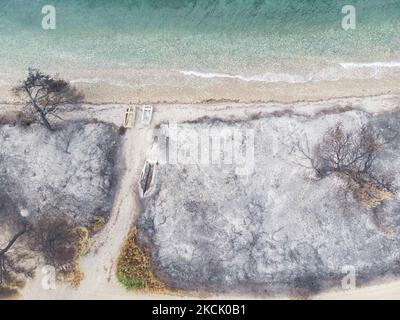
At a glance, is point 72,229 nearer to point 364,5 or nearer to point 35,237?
point 35,237

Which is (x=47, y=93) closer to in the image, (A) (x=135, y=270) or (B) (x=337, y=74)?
(A) (x=135, y=270)

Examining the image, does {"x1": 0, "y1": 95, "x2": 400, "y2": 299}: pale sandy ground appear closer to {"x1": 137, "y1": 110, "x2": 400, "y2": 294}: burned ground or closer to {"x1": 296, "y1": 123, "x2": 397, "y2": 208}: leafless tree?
{"x1": 137, "y1": 110, "x2": 400, "y2": 294}: burned ground

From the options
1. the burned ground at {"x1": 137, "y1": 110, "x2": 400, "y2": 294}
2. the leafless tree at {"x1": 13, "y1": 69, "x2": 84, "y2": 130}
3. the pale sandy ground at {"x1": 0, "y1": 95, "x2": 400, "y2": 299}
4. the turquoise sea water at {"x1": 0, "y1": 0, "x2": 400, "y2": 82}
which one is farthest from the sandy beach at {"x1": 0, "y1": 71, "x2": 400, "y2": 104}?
the burned ground at {"x1": 137, "y1": 110, "x2": 400, "y2": 294}

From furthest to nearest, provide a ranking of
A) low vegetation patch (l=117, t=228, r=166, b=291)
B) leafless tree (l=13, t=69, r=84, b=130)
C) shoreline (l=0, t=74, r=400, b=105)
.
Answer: shoreline (l=0, t=74, r=400, b=105) → leafless tree (l=13, t=69, r=84, b=130) → low vegetation patch (l=117, t=228, r=166, b=291)

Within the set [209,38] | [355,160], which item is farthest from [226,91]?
[355,160]

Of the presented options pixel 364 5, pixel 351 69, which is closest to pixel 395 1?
pixel 364 5

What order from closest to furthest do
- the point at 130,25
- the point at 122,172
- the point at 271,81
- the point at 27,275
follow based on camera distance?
the point at 27,275, the point at 122,172, the point at 271,81, the point at 130,25
